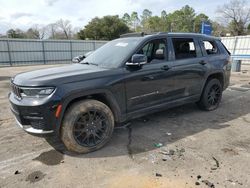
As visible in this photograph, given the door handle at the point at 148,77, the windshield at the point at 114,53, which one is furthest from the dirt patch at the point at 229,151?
the windshield at the point at 114,53

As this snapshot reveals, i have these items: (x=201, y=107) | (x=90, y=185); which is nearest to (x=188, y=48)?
(x=201, y=107)

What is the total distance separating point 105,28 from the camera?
41438mm

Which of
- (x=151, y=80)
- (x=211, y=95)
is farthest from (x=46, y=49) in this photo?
(x=151, y=80)

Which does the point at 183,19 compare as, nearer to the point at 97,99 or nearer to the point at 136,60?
the point at 136,60

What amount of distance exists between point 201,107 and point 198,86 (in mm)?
744

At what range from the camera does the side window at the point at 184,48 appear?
5.03 m

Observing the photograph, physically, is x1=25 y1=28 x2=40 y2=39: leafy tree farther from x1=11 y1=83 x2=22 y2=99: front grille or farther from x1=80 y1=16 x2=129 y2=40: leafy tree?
x1=11 y1=83 x2=22 y2=99: front grille

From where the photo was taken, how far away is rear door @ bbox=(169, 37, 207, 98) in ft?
16.3

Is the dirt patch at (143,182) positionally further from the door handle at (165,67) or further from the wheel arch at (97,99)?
the door handle at (165,67)

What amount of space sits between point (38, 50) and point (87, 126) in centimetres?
2268

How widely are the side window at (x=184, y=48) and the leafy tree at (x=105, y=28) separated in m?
37.3

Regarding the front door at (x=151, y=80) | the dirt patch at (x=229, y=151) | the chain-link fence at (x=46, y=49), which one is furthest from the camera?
the chain-link fence at (x=46, y=49)

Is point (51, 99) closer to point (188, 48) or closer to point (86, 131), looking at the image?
point (86, 131)

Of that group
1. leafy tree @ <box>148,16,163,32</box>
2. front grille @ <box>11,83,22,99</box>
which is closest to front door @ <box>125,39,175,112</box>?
front grille @ <box>11,83,22,99</box>
